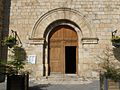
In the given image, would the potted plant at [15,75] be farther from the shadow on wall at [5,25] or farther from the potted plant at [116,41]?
the potted plant at [116,41]

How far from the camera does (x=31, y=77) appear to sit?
13352 millimetres

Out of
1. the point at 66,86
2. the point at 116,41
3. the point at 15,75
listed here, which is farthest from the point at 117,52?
the point at 15,75

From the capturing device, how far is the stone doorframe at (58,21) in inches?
525

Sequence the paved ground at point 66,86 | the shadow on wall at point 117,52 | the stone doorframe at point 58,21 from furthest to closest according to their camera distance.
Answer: the stone doorframe at point 58,21, the shadow on wall at point 117,52, the paved ground at point 66,86

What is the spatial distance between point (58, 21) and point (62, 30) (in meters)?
0.52

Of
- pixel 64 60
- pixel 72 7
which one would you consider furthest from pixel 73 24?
pixel 64 60

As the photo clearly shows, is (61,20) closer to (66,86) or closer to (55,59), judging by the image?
(55,59)

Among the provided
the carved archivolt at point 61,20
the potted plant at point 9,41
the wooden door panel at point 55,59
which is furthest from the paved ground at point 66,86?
the carved archivolt at point 61,20

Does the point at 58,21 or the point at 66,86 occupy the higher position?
the point at 58,21

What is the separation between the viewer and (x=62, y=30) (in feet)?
45.6

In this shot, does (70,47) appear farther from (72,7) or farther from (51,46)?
(72,7)

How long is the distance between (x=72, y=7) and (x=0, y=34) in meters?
3.82

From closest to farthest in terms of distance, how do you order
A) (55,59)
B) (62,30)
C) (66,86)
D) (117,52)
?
(66,86)
(117,52)
(55,59)
(62,30)

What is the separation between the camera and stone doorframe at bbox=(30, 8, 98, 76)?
43.8 feet
